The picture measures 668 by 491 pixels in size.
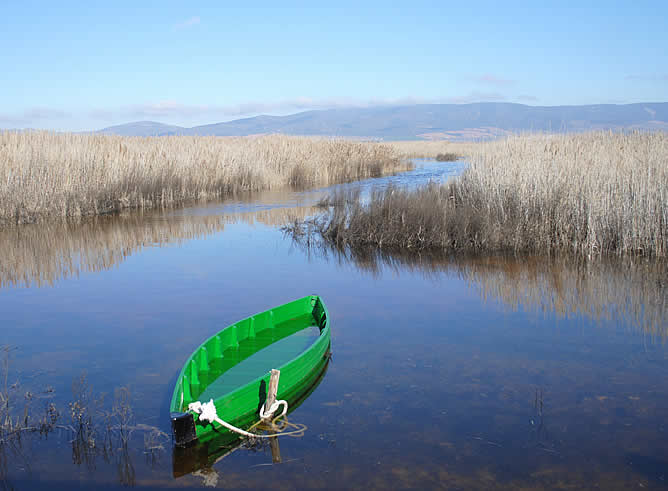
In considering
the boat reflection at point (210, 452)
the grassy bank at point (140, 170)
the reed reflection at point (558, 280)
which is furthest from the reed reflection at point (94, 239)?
the boat reflection at point (210, 452)

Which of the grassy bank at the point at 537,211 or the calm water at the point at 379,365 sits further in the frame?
the grassy bank at the point at 537,211

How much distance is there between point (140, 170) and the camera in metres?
17.2

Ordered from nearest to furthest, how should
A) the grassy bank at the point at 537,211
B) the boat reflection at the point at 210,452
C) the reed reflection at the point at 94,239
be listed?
the boat reflection at the point at 210,452 < the grassy bank at the point at 537,211 < the reed reflection at the point at 94,239

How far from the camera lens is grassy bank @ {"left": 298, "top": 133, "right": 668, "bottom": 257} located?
9.66m

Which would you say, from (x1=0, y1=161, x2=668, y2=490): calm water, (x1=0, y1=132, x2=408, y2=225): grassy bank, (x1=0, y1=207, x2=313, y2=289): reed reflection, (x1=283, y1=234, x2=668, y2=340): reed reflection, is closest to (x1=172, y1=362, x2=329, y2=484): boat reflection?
(x1=0, y1=161, x2=668, y2=490): calm water

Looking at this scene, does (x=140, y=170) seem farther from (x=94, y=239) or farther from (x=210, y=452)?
(x=210, y=452)

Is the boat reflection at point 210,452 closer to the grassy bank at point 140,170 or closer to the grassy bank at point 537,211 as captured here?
the grassy bank at point 537,211

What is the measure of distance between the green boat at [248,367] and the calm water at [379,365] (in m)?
0.20

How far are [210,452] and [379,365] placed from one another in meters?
2.11

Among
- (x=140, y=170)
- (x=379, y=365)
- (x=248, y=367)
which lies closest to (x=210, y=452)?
(x=248, y=367)

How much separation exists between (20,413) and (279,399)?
2.07m

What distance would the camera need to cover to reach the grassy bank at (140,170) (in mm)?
14023

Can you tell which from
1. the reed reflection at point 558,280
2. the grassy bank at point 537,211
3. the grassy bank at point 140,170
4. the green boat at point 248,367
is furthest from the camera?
the grassy bank at point 140,170

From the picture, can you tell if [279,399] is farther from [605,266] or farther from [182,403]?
[605,266]
